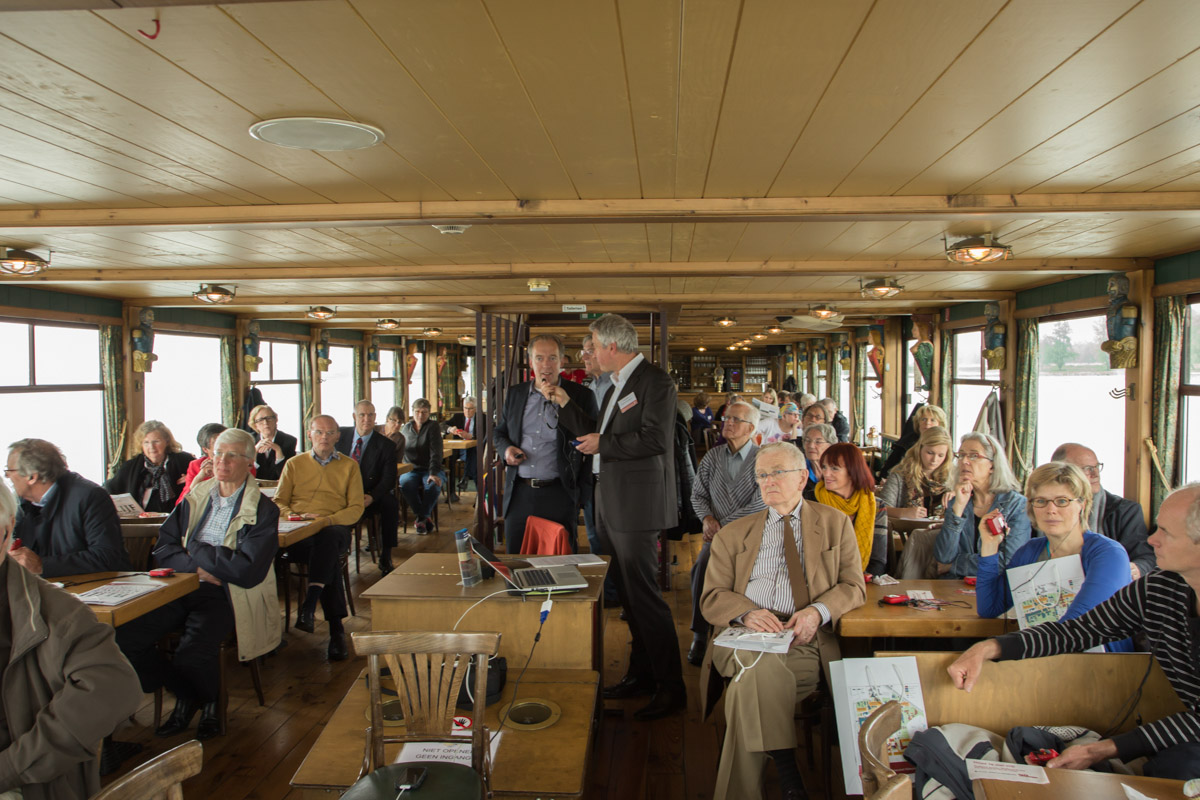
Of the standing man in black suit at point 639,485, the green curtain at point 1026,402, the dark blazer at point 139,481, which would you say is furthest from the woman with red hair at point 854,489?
the green curtain at point 1026,402

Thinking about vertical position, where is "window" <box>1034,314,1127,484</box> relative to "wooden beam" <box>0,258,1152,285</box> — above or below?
below

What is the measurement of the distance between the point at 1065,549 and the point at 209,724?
3880 mm

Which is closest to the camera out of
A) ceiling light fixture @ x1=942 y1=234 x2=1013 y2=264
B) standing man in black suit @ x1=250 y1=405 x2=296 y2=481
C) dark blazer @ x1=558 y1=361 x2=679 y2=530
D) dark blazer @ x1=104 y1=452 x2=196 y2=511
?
dark blazer @ x1=558 y1=361 x2=679 y2=530

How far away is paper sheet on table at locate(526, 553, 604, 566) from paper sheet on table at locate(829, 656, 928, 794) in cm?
129

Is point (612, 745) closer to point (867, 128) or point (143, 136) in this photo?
point (867, 128)

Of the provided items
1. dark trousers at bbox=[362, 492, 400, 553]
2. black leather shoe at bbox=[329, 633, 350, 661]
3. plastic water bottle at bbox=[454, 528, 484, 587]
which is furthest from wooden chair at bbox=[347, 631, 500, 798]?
dark trousers at bbox=[362, 492, 400, 553]

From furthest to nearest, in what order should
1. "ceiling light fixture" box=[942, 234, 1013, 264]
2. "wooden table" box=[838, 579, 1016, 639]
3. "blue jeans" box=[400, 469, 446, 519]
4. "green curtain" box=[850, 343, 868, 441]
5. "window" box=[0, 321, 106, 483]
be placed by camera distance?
"green curtain" box=[850, 343, 868, 441] < "blue jeans" box=[400, 469, 446, 519] < "window" box=[0, 321, 106, 483] < "ceiling light fixture" box=[942, 234, 1013, 264] < "wooden table" box=[838, 579, 1016, 639]

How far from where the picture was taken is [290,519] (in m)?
4.68

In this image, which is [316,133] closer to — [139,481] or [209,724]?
[209,724]

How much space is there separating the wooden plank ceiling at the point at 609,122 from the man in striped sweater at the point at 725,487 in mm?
1214

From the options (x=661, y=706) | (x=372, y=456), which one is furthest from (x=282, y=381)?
(x=661, y=706)

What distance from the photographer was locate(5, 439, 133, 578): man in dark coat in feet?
11.1

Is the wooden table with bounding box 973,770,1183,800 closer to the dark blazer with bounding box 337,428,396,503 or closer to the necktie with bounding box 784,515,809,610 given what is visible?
the necktie with bounding box 784,515,809,610

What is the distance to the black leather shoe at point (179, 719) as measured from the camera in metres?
3.46
